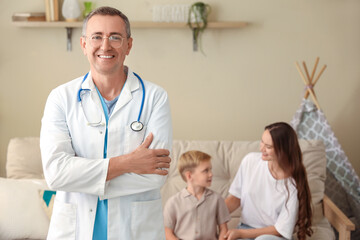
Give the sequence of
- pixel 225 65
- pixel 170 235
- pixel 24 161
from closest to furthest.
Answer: pixel 170 235, pixel 24 161, pixel 225 65

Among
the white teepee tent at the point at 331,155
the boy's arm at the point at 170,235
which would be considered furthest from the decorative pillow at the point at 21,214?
the white teepee tent at the point at 331,155

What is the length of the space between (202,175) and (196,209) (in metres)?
0.18

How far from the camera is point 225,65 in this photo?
372 cm

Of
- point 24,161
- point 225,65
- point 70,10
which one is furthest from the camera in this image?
point 225,65

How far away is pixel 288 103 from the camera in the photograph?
3.78m

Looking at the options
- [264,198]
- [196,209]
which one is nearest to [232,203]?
[264,198]

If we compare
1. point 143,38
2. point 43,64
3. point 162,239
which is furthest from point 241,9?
point 162,239

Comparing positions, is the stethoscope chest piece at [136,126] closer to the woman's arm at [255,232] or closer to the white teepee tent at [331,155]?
the woman's arm at [255,232]

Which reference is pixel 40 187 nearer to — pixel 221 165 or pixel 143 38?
pixel 221 165

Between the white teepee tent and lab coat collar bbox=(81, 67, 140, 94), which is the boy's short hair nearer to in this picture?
lab coat collar bbox=(81, 67, 140, 94)

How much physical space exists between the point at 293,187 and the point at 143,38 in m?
1.65

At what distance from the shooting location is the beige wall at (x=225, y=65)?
3650 mm

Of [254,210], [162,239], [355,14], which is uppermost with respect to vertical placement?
[355,14]

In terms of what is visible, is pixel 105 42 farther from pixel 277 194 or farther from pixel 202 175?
pixel 277 194
